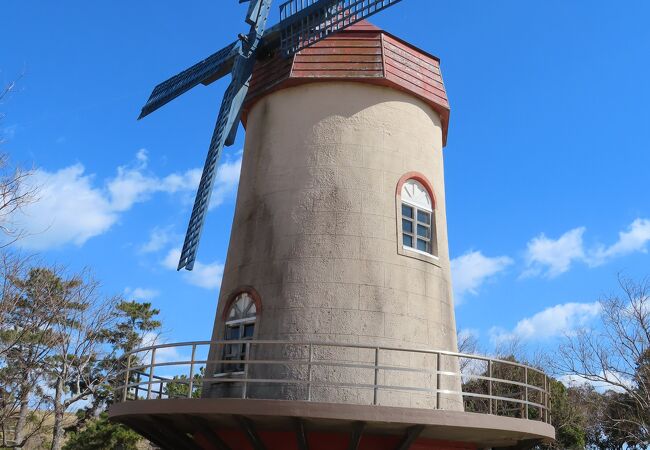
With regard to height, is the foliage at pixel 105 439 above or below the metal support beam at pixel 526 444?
above

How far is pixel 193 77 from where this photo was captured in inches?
651

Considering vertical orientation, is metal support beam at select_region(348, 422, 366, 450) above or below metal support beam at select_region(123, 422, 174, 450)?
below

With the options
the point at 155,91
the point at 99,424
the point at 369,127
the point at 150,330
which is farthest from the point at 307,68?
the point at 150,330

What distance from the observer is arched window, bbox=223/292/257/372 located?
11789mm

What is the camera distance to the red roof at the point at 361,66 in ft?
42.6

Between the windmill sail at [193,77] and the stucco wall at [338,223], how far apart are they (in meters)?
1.96

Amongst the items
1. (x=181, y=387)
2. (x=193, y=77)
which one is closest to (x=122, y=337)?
(x=181, y=387)

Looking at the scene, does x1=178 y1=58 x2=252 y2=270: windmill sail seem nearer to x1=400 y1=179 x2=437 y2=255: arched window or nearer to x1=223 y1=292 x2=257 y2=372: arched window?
x1=223 y1=292 x2=257 y2=372: arched window

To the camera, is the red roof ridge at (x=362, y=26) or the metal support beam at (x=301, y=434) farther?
the red roof ridge at (x=362, y=26)

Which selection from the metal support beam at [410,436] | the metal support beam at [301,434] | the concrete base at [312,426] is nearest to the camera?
the concrete base at [312,426]

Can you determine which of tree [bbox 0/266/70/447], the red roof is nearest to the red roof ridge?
the red roof

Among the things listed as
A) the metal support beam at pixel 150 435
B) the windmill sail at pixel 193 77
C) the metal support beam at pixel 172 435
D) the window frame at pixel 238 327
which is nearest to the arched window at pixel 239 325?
the window frame at pixel 238 327

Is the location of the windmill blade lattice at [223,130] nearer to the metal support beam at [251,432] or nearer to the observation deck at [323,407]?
the observation deck at [323,407]

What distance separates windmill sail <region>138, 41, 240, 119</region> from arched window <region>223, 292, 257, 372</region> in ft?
18.6
